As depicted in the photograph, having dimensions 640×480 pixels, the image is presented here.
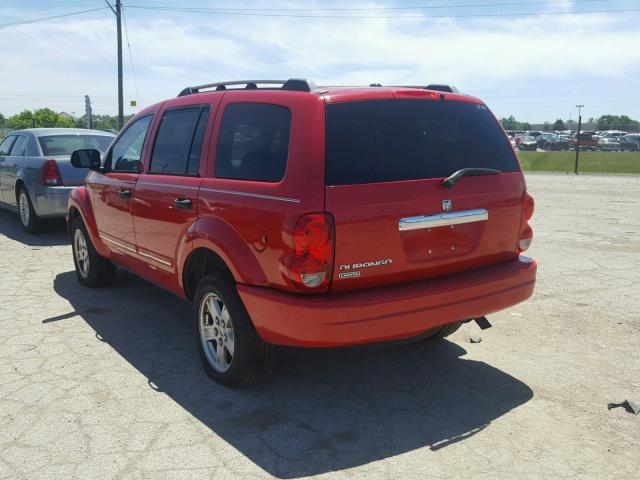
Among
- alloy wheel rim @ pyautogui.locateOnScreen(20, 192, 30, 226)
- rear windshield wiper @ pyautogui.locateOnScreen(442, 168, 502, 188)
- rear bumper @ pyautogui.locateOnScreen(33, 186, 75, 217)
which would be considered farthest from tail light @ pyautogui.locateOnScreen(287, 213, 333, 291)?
alloy wheel rim @ pyautogui.locateOnScreen(20, 192, 30, 226)

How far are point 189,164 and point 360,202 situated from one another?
1.57 m

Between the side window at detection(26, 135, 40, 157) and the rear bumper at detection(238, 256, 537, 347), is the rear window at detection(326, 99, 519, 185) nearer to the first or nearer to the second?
the rear bumper at detection(238, 256, 537, 347)

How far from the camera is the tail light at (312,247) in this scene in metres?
3.29

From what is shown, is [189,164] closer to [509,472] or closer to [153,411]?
[153,411]

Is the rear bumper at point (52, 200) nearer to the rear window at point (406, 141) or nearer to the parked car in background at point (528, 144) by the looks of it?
the rear window at point (406, 141)

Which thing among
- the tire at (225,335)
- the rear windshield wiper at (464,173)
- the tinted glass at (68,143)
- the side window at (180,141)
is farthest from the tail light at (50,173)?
the rear windshield wiper at (464,173)

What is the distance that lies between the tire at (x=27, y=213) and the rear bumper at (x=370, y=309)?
22.7 ft

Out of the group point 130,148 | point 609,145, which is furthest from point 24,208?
point 609,145

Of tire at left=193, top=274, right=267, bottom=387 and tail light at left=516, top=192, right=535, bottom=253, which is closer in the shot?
tire at left=193, top=274, right=267, bottom=387

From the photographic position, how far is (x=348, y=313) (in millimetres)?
3301

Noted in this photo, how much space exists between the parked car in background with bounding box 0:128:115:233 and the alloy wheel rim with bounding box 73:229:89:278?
8.46ft

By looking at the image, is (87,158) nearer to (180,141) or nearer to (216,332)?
(180,141)

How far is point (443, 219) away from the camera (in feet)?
11.9

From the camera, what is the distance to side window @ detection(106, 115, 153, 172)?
522cm
